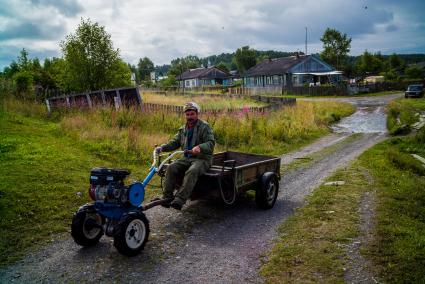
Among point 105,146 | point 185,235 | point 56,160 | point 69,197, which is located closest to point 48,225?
point 69,197

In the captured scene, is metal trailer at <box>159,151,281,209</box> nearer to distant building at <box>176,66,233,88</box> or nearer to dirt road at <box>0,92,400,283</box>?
dirt road at <box>0,92,400,283</box>

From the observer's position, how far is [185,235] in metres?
6.22

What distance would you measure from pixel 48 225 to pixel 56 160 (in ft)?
12.2

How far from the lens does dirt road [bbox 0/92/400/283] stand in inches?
190

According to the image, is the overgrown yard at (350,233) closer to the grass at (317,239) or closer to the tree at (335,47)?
the grass at (317,239)

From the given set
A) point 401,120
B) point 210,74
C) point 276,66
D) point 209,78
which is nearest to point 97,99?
point 401,120

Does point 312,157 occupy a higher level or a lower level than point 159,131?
lower

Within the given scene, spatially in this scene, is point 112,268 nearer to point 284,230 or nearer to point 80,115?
point 284,230

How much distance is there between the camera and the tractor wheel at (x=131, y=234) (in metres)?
5.12

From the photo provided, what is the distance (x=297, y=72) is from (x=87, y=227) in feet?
195

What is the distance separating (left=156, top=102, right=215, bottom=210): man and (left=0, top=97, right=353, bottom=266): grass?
6.23 ft

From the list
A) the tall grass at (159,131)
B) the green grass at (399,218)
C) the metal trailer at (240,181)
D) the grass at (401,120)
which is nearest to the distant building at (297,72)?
the grass at (401,120)

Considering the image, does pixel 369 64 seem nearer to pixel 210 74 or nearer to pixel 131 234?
pixel 210 74

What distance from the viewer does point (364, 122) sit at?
959 inches
